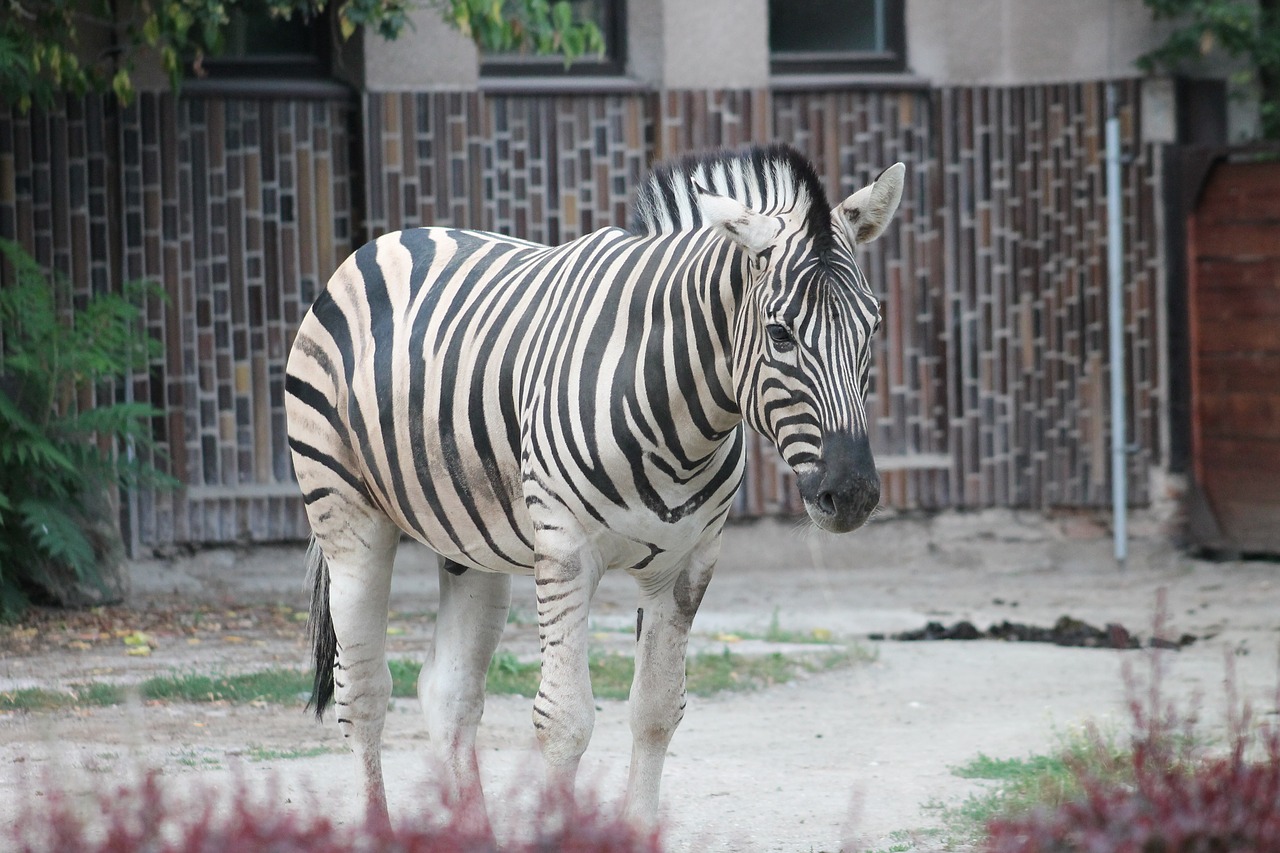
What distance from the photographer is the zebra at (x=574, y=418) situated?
352cm

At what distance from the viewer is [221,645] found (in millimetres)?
7273

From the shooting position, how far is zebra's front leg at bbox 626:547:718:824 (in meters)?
4.03

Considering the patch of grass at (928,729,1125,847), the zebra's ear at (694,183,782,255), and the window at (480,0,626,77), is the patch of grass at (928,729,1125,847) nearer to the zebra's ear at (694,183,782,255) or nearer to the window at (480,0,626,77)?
the zebra's ear at (694,183,782,255)

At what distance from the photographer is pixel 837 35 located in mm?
10109

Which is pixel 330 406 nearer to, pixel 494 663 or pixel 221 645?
pixel 494 663

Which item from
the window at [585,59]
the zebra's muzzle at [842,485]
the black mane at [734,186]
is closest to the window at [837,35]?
the window at [585,59]

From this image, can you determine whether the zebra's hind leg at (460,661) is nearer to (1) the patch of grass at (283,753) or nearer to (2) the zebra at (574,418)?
(2) the zebra at (574,418)

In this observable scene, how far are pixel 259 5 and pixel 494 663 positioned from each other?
432 cm

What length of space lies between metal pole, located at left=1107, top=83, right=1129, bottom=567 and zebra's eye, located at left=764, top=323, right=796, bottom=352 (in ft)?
22.7

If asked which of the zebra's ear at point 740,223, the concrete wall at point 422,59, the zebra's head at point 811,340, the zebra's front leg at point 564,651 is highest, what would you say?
the concrete wall at point 422,59

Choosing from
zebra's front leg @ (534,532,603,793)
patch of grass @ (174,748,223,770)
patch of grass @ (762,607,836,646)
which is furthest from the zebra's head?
patch of grass @ (762,607,836,646)

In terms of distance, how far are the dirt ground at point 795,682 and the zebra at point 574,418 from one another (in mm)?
536

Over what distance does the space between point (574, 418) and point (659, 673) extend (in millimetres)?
761

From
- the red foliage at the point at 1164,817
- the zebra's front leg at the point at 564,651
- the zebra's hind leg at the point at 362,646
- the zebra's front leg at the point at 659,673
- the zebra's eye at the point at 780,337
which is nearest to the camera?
the red foliage at the point at 1164,817
